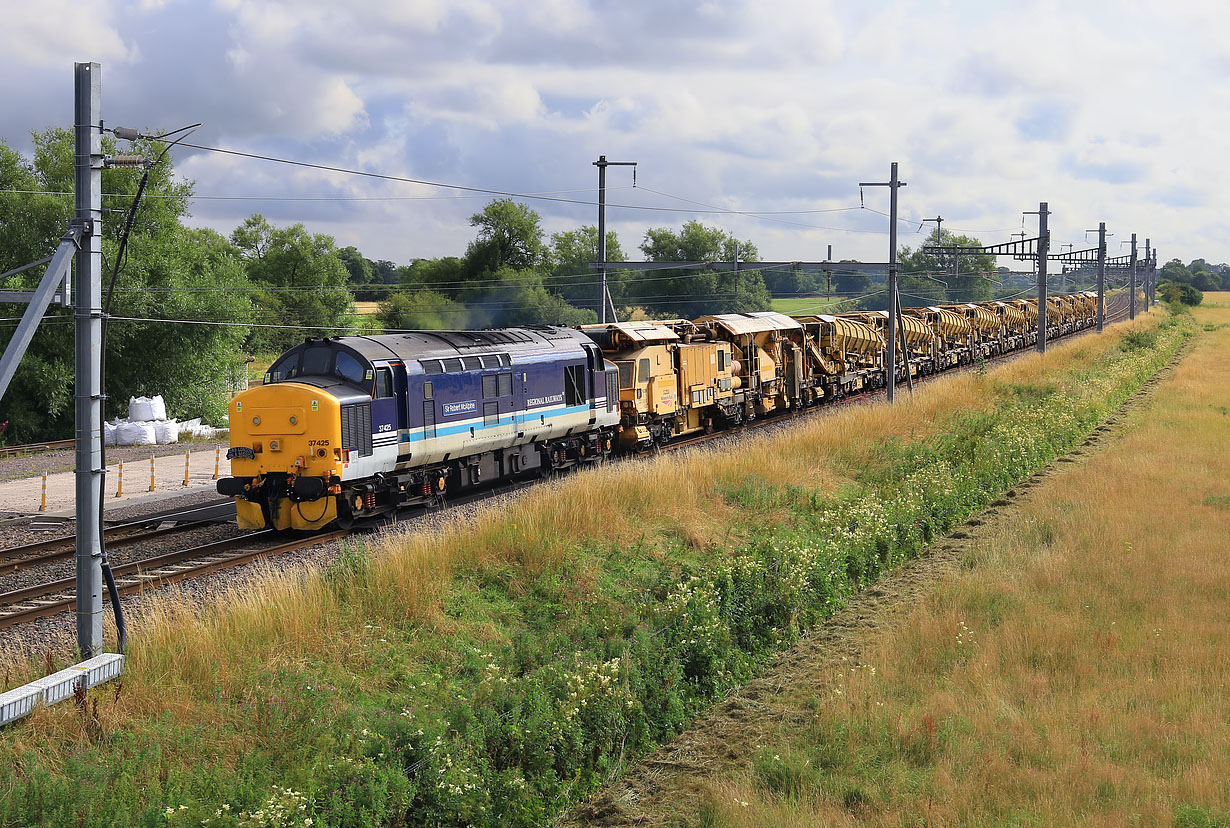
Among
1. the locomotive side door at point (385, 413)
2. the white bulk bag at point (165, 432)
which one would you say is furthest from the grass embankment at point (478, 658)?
the white bulk bag at point (165, 432)

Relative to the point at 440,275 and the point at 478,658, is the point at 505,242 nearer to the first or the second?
the point at 440,275

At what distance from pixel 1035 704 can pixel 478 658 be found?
17.7 ft

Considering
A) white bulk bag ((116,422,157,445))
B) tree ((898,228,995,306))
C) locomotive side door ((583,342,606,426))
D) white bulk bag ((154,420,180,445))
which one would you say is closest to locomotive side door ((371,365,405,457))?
locomotive side door ((583,342,606,426))

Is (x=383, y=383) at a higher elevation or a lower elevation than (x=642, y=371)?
lower

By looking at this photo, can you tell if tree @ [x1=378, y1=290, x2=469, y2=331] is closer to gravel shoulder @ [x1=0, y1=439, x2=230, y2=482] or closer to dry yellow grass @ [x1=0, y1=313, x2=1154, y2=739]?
gravel shoulder @ [x1=0, y1=439, x2=230, y2=482]

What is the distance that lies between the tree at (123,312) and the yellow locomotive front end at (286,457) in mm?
26448

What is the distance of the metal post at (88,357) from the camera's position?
840cm

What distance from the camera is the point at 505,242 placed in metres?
97.6

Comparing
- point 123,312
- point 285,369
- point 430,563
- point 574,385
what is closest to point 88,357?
point 430,563

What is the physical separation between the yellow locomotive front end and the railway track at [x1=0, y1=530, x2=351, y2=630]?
0.44 m

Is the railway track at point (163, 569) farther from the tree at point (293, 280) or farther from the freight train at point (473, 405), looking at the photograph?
the tree at point (293, 280)

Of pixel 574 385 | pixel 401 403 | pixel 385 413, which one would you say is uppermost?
pixel 574 385

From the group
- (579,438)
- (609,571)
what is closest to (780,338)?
(579,438)

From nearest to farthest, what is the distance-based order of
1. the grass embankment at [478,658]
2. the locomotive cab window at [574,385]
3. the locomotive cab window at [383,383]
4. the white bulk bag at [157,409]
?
the grass embankment at [478,658] < the locomotive cab window at [383,383] < the locomotive cab window at [574,385] < the white bulk bag at [157,409]
